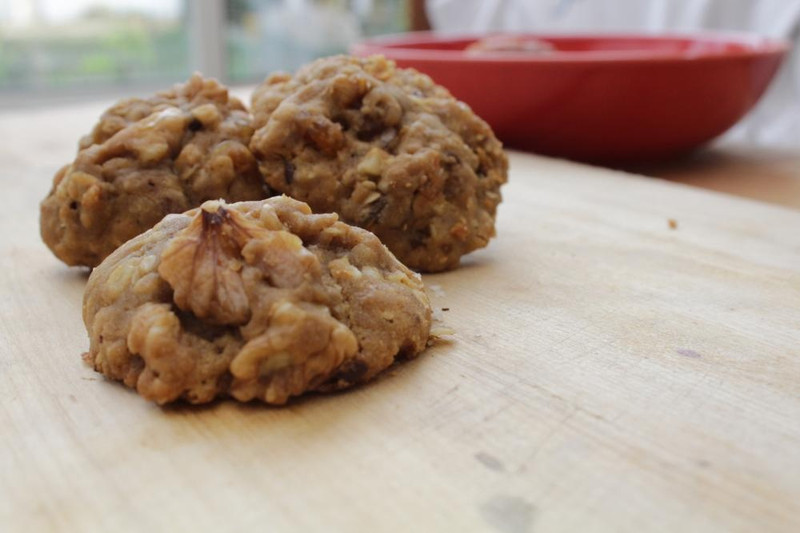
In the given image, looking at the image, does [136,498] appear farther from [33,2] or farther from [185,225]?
[33,2]

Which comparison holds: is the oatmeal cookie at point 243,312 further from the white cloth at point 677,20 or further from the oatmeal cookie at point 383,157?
the white cloth at point 677,20

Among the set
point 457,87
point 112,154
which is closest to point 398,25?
point 457,87

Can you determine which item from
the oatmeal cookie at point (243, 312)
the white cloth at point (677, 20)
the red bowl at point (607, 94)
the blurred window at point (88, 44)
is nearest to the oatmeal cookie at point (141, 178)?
the oatmeal cookie at point (243, 312)

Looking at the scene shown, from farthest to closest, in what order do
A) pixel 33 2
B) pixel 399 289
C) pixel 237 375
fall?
pixel 33 2
pixel 399 289
pixel 237 375

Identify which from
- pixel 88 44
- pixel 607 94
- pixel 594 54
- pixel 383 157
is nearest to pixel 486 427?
pixel 383 157

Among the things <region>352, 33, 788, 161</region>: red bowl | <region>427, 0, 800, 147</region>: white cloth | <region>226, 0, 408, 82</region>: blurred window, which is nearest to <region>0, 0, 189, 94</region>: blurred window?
<region>226, 0, 408, 82</region>: blurred window
